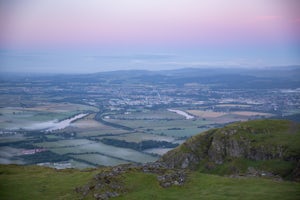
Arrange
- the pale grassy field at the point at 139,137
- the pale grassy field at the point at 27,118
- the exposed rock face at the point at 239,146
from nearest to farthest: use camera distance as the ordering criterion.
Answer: the exposed rock face at the point at 239,146 < the pale grassy field at the point at 139,137 < the pale grassy field at the point at 27,118

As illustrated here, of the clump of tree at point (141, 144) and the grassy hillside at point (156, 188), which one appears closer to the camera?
the grassy hillside at point (156, 188)

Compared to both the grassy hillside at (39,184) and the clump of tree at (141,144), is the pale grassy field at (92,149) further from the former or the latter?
the grassy hillside at (39,184)

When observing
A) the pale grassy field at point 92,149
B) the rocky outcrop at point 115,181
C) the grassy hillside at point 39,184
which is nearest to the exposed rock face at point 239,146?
the rocky outcrop at point 115,181

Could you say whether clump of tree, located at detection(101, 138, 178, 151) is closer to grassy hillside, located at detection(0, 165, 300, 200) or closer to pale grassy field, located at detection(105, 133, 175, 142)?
pale grassy field, located at detection(105, 133, 175, 142)

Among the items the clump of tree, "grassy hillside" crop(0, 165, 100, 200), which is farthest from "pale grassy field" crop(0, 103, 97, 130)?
"grassy hillside" crop(0, 165, 100, 200)

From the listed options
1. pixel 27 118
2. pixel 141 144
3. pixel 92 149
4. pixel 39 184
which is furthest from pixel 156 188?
pixel 27 118

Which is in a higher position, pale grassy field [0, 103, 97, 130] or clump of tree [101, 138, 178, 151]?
pale grassy field [0, 103, 97, 130]

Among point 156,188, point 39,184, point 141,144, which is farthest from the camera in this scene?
point 141,144

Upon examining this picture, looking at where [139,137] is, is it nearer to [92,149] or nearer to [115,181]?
[92,149]
